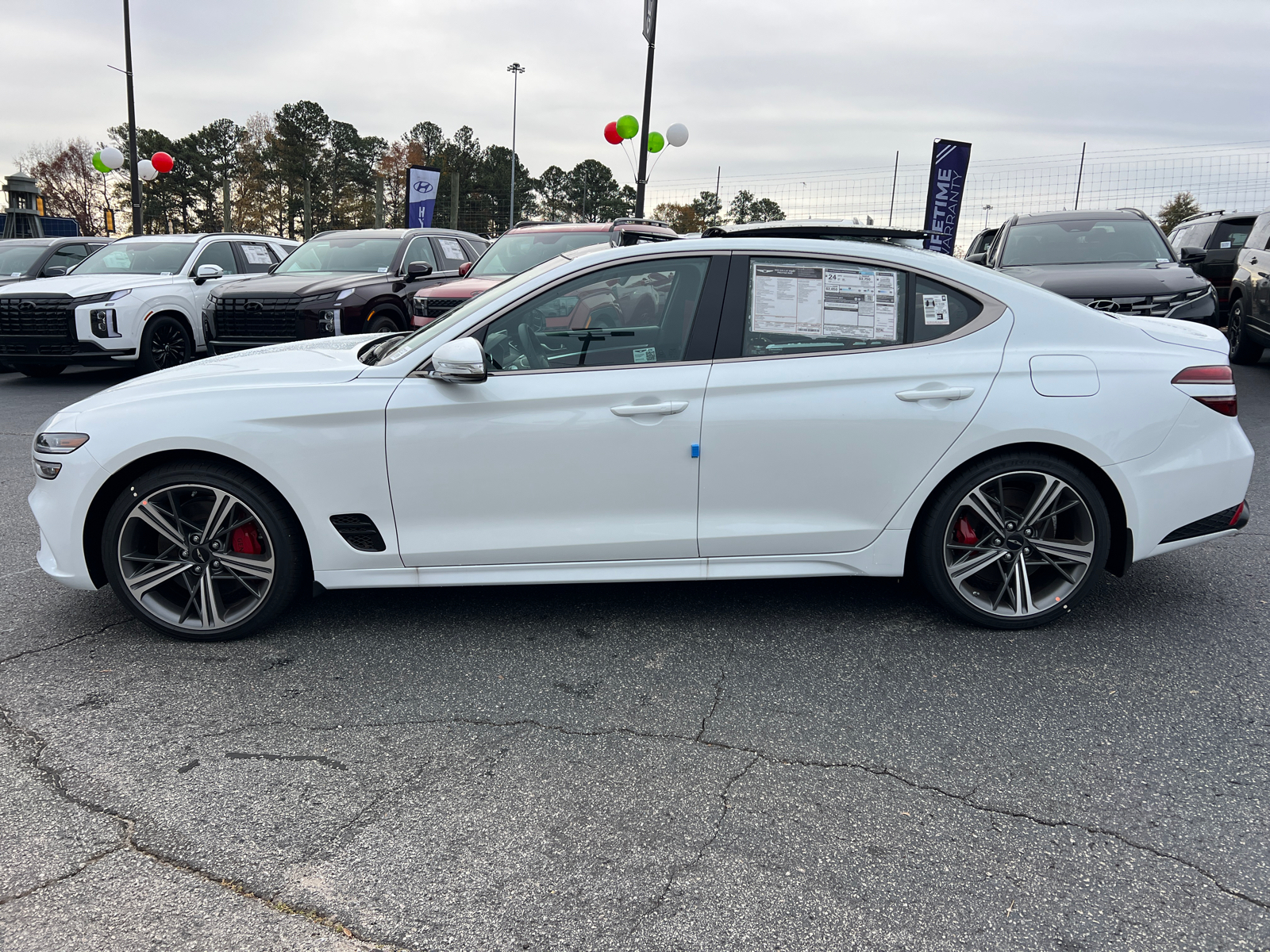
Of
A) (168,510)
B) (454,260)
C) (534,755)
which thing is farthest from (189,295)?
(534,755)

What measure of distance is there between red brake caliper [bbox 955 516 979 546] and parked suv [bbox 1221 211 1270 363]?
→ 853cm

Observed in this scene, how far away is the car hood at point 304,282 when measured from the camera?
33.5 feet

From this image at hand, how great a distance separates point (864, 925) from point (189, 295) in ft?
37.8

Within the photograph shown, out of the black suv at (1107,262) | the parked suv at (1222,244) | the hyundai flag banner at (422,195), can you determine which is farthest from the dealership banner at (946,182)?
the hyundai flag banner at (422,195)

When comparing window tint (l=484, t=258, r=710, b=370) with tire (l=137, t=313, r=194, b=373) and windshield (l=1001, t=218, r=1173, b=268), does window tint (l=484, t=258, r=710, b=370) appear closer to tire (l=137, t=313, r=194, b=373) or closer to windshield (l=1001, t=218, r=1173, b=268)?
windshield (l=1001, t=218, r=1173, b=268)

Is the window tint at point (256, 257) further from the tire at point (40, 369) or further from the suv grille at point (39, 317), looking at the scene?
the tire at point (40, 369)

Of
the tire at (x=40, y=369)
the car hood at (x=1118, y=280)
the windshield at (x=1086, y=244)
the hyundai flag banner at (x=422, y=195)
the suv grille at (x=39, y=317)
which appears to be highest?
the hyundai flag banner at (x=422, y=195)

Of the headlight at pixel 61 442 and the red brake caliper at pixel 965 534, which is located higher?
the headlight at pixel 61 442

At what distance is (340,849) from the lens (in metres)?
2.42

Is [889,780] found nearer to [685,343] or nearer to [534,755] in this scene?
[534,755]

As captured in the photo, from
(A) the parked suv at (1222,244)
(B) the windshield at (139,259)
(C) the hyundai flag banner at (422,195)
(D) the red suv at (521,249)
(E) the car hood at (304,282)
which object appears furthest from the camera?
(C) the hyundai flag banner at (422,195)

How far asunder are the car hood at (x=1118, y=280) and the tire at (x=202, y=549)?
664 cm

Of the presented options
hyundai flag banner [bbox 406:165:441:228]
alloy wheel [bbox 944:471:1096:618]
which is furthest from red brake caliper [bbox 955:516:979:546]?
hyundai flag banner [bbox 406:165:441:228]

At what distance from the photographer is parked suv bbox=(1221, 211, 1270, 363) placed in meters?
10.2
